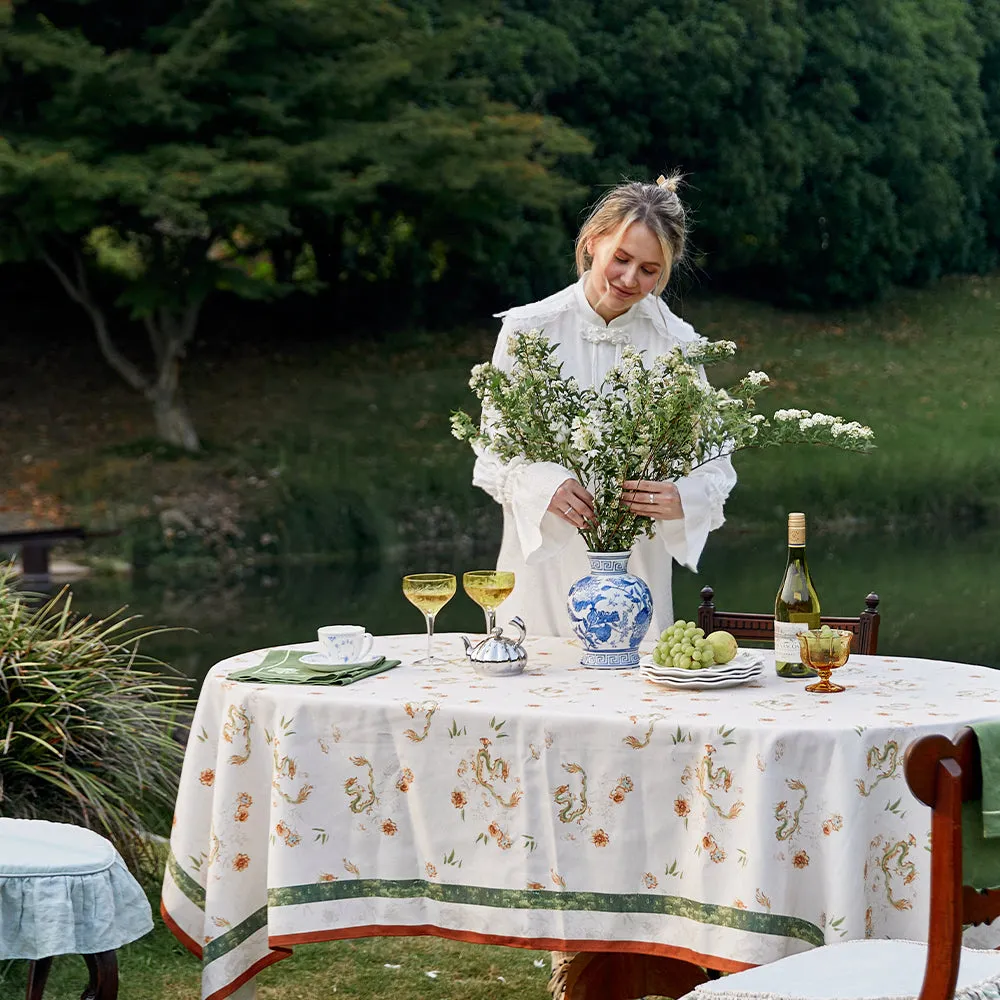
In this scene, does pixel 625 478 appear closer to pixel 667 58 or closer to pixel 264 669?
pixel 264 669

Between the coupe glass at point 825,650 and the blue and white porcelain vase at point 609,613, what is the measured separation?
0.35m

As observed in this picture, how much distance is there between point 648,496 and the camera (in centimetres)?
260

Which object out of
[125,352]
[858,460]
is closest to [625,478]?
[858,460]

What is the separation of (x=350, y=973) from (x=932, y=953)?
6.23 ft

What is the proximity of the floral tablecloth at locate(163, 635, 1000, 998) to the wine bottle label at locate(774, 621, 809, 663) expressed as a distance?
42 millimetres

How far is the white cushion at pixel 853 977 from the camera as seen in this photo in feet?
5.89

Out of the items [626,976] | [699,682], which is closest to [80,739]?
[626,976]

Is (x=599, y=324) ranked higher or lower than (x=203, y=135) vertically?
lower

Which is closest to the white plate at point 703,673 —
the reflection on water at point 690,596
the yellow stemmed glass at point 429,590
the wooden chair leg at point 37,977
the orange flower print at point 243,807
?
the yellow stemmed glass at point 429,590

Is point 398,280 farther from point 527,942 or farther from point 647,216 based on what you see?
point 527,942

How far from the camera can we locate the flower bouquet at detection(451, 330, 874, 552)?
2498 mm

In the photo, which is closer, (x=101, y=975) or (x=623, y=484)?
(x=101, y=975)

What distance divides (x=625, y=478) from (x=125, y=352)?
49.9 feet

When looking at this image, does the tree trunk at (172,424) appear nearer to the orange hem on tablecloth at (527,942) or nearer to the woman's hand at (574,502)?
the woman's hand at (574,502)
